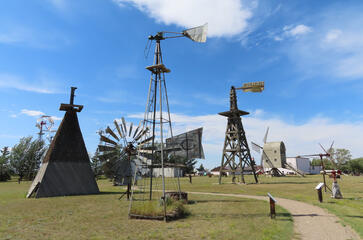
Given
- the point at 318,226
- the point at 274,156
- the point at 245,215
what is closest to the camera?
the point at 318,226

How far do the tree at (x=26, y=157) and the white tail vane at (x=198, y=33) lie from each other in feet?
201

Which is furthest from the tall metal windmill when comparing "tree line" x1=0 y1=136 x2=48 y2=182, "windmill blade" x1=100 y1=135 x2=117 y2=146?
"tree line" x1=0 y1=136 x2=48 y2=182

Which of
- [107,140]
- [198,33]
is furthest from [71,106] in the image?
[198,33]

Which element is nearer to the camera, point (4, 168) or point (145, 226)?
point (145, 226)

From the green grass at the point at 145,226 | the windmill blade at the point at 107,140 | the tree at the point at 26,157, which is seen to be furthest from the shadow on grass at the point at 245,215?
the tree at the point at 26,157

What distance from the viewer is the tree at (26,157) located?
6116 centimetres

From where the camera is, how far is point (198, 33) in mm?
12578

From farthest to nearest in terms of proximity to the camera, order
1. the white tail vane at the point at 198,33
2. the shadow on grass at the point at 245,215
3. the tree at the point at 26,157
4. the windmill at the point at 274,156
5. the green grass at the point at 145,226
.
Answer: the tree at the point at 26,157
the windmill at the point at 274,156
the white tail vane at the point at 198,33
the shadow on grass at the point at 245,215
the green grass at the point at 145,226

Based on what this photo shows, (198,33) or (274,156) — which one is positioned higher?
(198,33)

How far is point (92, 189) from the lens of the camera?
22797mm

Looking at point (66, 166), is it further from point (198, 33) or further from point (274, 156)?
point (274, 156)

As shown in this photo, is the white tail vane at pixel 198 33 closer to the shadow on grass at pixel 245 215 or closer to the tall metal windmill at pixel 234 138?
the shadow on grass at pixel 245 215

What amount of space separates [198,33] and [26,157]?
68.7 meters

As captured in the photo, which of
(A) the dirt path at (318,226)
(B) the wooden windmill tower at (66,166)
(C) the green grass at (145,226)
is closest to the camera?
(A) the dirt path at (318,226)
